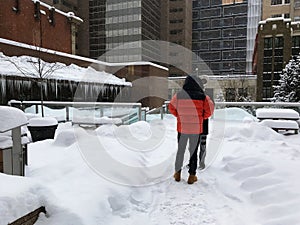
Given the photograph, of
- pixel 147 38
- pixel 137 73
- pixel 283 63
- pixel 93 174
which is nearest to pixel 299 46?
pixel 283 63

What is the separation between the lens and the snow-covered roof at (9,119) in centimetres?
269

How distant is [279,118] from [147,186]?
521 centimetres

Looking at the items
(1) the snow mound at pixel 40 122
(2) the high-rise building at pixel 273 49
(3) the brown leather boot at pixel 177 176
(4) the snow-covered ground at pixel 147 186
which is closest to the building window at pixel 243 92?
(2) the high-rise building at pixel 273 49

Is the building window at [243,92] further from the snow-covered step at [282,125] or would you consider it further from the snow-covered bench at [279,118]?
the snow-covered step at [282,125]

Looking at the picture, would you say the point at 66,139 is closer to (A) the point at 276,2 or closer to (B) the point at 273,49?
(B) the point at 273,49

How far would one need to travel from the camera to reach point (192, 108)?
12.5ft

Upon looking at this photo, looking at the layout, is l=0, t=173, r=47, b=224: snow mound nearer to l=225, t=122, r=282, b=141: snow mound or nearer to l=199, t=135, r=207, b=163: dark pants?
l=199, t=135, r=207, b=163: dark pants

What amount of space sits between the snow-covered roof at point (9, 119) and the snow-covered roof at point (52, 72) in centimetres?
1043

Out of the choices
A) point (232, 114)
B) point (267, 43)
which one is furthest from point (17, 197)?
point (267, 43)

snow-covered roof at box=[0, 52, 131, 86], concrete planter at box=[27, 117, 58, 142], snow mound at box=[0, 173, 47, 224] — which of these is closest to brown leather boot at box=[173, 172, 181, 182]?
snow mound at box=[0, 173, 47, 224]

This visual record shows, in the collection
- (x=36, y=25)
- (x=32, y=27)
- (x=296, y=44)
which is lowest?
(x=32, y=27)

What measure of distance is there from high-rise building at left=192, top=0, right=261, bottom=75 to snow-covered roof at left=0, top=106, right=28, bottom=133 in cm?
6282

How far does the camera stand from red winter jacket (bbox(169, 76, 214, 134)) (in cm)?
380

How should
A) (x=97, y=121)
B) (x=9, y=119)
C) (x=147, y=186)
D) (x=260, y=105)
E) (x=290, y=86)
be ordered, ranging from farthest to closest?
(x=290, y=86) → (x=97, y=121) → (x=260, y=105) → (x=147, y=186) → (x=9, y=119)
